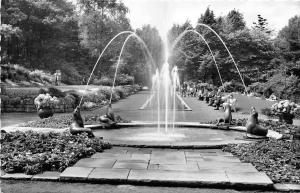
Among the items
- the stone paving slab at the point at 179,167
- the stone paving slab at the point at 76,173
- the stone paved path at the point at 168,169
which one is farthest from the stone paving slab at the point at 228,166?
the stone paving slab at the point at 76,173

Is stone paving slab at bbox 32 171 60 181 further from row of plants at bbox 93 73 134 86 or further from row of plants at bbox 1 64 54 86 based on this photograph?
row of plants at bbox 93 73 134 86

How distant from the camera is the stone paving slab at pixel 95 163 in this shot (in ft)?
30.3

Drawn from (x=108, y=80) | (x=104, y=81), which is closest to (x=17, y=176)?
(x=104, y=81)

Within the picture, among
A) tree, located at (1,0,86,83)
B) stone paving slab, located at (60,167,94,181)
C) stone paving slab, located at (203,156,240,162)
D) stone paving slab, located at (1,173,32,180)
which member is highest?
tree, located at (1,0,86,83)

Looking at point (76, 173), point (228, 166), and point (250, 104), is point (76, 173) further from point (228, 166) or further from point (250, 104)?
point (250, 104)

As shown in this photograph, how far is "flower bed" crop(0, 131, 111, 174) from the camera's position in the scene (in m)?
9.04

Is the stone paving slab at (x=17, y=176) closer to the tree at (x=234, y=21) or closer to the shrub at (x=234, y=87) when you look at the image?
the shrub at (x=234, y=87)

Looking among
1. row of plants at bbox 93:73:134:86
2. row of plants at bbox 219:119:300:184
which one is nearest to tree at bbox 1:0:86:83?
row of plants at bbox 93:73:134:86

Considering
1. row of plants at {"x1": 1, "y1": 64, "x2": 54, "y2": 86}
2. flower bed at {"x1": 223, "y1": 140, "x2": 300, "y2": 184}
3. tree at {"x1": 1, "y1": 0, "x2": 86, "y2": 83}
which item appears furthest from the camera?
tree at {"x1": 1, "y1": 0, "x2": 86, "y2": 83}

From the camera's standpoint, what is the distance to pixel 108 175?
27.4ft

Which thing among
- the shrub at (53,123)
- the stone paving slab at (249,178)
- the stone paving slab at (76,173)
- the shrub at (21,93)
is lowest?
the stone paving slab at (76,173)

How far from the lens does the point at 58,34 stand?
62531 mm

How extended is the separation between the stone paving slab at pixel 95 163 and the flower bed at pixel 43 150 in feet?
0.71

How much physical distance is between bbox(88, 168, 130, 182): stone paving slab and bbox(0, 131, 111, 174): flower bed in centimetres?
97
